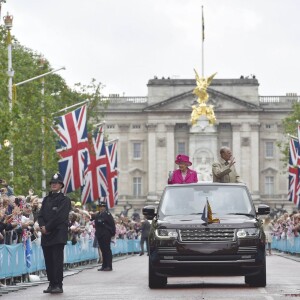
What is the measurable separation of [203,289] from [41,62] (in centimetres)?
4344

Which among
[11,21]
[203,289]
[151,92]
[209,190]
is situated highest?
[151,92]

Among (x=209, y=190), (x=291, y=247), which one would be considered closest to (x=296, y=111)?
(x=291, y=247)

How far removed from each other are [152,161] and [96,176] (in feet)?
343

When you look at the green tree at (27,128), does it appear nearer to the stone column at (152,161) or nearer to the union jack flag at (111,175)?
the union jack flag at (111,175)

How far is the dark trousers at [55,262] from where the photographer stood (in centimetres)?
2500

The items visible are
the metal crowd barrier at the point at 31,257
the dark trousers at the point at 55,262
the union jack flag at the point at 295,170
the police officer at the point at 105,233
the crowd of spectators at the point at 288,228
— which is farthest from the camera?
the union jack flag at the point at 295,170

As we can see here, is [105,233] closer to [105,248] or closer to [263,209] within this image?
[105,248]

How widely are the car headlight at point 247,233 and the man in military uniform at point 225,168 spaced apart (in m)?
2.29

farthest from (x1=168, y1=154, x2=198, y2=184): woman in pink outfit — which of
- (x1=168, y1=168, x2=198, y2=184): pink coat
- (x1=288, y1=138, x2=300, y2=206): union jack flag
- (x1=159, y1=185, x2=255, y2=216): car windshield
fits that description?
(x1=288, y1=138, x2=300, y2=206): union jack flag

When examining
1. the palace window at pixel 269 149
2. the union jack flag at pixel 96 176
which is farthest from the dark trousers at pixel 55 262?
the palace window at pixel 269 149

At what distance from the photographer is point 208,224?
80.2 ft

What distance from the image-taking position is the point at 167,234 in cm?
2456

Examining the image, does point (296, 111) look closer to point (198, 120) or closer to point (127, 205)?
point (198, 120)

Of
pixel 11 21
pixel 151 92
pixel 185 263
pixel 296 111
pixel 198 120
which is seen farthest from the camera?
pixel 151 92
